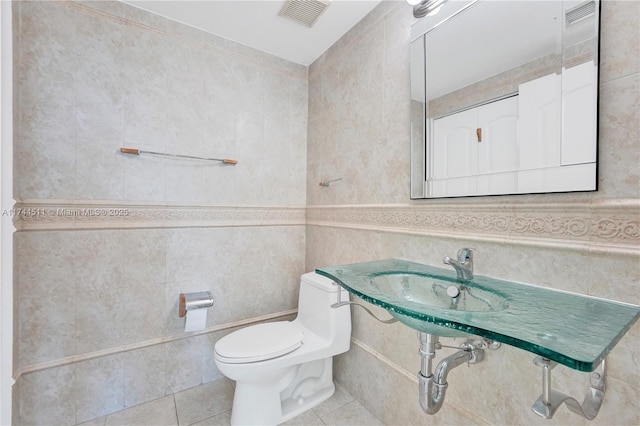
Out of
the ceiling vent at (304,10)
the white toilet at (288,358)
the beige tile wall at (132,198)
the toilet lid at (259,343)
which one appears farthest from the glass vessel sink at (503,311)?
the ceiling vent at (304,10)

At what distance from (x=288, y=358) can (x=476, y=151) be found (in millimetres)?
1275

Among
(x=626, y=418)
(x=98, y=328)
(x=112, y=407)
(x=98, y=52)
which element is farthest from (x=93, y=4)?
(x=626, y=418)

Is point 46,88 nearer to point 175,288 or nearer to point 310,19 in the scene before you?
point 175,288

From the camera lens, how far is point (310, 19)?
1.67 meters

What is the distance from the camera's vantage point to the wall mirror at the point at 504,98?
33.1 inches

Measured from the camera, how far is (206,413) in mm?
1567

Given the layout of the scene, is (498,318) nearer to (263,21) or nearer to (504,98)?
(504,98)

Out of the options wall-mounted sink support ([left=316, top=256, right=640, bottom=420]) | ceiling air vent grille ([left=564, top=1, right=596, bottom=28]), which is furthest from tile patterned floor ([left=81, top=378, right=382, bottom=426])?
ceiling air vent grille ([left=564, top=1, right=596, bottom=28])

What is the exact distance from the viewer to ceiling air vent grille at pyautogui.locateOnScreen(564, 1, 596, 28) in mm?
821

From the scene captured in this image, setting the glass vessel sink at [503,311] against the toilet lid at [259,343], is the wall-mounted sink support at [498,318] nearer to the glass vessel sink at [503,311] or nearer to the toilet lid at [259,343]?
the glass vessel sink at [503,311]

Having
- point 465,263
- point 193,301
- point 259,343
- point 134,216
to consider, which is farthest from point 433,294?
point 134,216

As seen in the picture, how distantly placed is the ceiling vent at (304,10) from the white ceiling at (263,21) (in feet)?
0.11

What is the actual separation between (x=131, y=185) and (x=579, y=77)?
6.59 ft

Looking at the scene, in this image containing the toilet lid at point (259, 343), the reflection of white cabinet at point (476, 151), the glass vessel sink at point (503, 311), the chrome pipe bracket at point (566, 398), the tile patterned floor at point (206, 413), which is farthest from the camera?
the tile patterned floor at point (206, 413)
